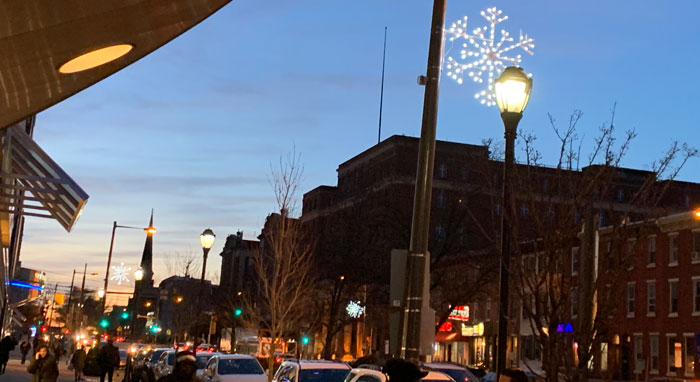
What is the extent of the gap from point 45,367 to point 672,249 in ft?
136

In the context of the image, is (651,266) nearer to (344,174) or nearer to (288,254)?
(288,254)

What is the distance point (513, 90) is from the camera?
10.9m

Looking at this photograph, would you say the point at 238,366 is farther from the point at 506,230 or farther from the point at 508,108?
the point at 508,108

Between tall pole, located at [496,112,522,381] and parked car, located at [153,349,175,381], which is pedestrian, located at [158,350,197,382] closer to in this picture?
tall pole, located at [496,112,522,381]

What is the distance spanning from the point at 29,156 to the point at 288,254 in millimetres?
21754

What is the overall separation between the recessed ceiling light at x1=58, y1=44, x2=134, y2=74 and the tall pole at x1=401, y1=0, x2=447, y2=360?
3.60 meters

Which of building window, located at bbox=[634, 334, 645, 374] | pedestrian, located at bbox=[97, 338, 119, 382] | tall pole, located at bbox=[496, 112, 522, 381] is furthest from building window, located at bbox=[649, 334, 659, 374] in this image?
tall pole, located at bbox=[496, 112, 522, 381]

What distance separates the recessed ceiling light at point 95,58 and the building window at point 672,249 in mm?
47200

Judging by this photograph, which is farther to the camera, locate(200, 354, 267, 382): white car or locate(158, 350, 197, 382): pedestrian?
locate(200, 354, 267, 382): white car

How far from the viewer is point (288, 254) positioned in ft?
132

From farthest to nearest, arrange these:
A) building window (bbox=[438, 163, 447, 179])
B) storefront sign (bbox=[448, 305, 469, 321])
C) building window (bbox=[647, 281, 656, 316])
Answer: building window (bbox=[438, 163, 447, 179]) → storefront sign (bbox=[448, 305, 469, 321]) → building window (bbox=[647, 281, 656, 316])

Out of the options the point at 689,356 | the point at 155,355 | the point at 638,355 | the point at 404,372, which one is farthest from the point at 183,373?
the point at 638,355

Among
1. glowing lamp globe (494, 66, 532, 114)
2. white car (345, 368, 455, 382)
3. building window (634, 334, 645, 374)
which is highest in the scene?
glowing lamp globe (494, 66, 532, 114)

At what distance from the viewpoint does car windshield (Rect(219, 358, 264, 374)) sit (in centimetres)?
2436
